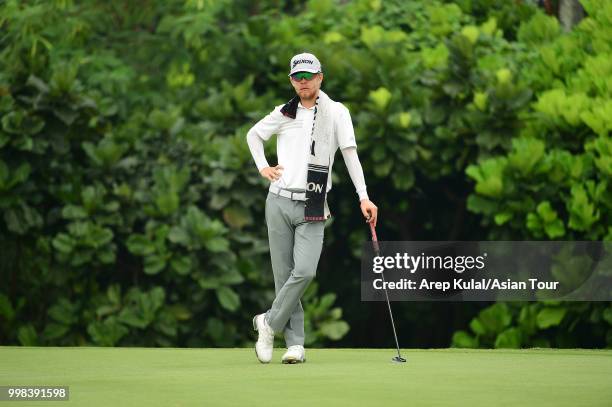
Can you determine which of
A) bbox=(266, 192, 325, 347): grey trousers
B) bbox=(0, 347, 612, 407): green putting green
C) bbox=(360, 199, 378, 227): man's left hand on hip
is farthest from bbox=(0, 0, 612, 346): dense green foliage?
bbox=(266, 192, 325, 347): grey trousers

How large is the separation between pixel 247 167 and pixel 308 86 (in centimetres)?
492

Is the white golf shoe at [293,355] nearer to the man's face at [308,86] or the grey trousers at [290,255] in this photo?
the grey trousers at [290,255]

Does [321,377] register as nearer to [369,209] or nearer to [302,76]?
[369,209]

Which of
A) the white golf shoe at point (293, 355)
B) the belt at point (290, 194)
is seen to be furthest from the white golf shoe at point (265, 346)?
the belt at point (290, 194)

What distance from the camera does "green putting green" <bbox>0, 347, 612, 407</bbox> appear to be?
656 centimetres

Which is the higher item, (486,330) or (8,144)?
(8,144)

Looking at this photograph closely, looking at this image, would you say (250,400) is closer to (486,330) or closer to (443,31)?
(486,330)

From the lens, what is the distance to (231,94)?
14.2 meters

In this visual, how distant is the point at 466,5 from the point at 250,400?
31.4ft

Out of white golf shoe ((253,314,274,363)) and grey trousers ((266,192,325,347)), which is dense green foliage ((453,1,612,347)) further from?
white golf shoe ((253,314,274,363))

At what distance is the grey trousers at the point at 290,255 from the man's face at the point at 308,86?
2.20ft

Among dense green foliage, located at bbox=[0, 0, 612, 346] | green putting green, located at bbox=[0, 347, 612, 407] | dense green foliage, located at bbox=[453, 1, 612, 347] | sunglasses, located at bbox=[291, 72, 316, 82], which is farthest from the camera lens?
dense green foliage, located at bbox=[0, 0, 612, 346]

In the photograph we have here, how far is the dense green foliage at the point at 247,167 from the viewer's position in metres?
12.5

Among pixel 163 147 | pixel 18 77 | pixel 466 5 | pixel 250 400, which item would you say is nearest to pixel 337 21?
pixel 466 5
